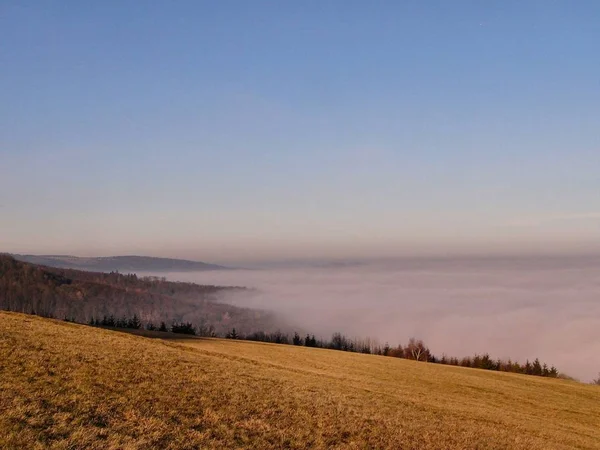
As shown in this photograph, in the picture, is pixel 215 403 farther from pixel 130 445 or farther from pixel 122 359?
pixel 122 359

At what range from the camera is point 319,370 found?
121ft

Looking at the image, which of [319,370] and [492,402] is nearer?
[492,402]

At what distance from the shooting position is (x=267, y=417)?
689 inches

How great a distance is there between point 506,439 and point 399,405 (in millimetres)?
5454

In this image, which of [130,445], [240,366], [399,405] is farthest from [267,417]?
[240,366]

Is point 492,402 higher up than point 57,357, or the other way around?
point 57,357

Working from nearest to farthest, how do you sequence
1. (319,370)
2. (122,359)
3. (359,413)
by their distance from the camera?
(359,413) < (122,359) < (319,370)

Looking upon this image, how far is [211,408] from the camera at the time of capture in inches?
683

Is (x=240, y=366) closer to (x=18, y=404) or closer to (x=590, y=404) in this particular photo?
(x=18, y=404)

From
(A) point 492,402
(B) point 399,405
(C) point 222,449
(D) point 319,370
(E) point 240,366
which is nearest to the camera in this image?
(C) point 222,449

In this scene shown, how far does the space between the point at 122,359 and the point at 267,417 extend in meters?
9.22

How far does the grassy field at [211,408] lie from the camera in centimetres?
1377

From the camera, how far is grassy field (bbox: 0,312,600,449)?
13.8 meters

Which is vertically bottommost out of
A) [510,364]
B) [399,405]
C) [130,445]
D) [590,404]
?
[510,364]
